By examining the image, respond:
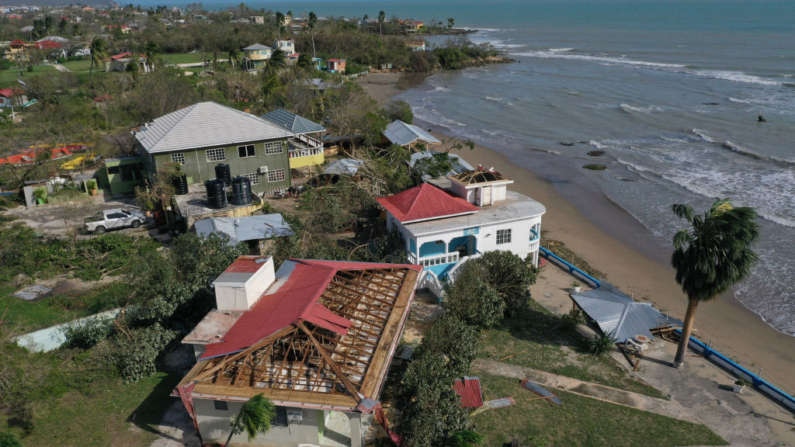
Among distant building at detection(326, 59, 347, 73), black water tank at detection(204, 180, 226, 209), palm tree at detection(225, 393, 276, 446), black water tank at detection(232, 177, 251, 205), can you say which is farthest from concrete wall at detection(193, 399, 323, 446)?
distant building at detection(326, 59, 347, 73)

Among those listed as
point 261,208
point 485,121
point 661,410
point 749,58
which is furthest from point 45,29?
point 661,410

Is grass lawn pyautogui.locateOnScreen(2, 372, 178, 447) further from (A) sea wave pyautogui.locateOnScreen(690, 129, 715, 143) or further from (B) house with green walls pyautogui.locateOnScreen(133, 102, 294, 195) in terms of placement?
(A) sea wave pyautogui.locateOnScreen(690, 129, 715, 143)

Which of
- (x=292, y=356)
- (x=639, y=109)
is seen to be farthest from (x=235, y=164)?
(x=639, y=109)

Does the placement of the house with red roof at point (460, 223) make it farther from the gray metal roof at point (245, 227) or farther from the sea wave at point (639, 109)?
the sea wave at point (639, 109)

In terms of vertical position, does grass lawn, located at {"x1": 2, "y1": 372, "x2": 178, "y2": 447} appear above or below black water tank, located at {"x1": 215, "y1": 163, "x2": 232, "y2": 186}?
below

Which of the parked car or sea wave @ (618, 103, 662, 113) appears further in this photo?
sea wave @ (618, 103, 662, 113)

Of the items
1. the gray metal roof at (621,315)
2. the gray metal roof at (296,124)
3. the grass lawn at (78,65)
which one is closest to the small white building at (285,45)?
the grass lawn at (78,65)

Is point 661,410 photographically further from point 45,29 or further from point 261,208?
point 45,29
